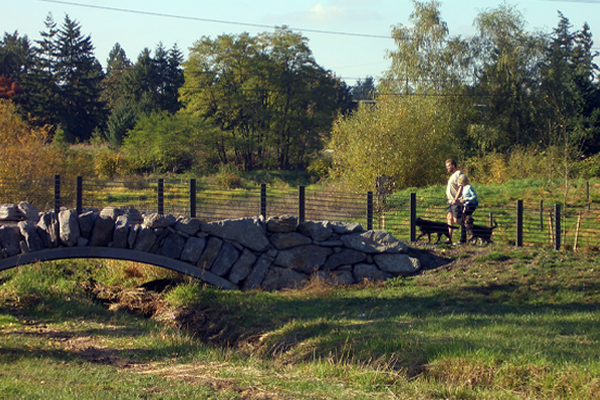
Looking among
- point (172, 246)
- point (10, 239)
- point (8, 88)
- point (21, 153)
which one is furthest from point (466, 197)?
point (8, 88)

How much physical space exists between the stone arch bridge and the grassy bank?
67cm

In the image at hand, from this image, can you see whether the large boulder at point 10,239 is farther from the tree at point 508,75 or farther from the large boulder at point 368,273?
the tree at point 508,75

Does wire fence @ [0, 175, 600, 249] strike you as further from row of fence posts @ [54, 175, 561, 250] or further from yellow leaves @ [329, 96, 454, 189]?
yellow leaves @ [329, 96, 454, 189]

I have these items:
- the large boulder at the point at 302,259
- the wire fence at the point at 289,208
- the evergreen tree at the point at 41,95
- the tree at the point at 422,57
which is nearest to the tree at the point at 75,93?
the evergreen tree at the point at 41,95

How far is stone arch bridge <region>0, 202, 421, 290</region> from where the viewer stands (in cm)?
1240

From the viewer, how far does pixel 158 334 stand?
10.1 metres

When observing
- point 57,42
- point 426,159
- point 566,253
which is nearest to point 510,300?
point 566,253

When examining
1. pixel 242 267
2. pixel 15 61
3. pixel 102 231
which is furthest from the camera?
pixel 15 61

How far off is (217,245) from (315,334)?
4.79 meters

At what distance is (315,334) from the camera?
9.05m

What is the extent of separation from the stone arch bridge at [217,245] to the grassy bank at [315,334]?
0.67m

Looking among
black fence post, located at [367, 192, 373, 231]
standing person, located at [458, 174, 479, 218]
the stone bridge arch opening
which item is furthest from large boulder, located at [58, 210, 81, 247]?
standing person, located at [458, 174, 479, 218]

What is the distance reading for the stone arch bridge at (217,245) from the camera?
12398mm

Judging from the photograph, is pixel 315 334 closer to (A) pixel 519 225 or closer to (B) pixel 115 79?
(A) pixel 519 225
